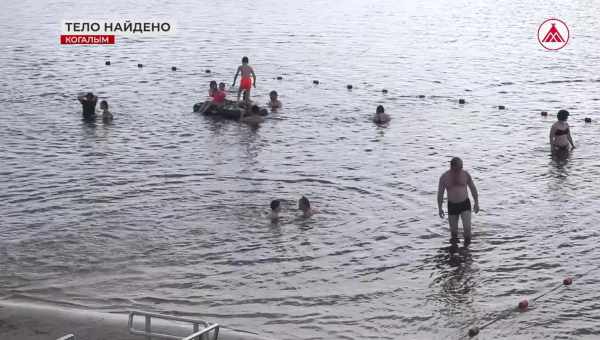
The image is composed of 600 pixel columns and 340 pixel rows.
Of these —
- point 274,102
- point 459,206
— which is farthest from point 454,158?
point 274,102

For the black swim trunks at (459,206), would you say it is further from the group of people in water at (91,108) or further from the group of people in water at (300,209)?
the group of people in water at (91,108)

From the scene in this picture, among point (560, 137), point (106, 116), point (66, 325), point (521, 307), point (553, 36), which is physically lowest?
point (521, 307)

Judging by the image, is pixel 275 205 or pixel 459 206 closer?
pixel 459 206

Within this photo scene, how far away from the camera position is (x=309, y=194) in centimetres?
2267

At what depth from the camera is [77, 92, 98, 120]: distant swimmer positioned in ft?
102

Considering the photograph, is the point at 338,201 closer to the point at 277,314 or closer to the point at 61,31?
the point at 277,314

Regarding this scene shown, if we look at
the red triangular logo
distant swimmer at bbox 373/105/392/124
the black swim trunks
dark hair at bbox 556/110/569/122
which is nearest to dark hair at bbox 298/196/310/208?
the black swim trunks

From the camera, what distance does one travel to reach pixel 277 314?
15766 millimetres

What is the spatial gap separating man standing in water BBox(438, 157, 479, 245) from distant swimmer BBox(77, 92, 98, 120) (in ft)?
54.7

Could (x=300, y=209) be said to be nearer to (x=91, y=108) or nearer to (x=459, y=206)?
(x=459, y=206)

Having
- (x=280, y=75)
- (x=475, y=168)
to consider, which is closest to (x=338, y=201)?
(x=475, y=168)

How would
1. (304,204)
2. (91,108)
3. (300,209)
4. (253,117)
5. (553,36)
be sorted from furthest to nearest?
(553,36), (91,108), (253,117), (300,209), (304,204)

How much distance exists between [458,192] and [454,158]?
0.74m

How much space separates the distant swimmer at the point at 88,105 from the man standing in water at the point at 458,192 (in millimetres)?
16659
